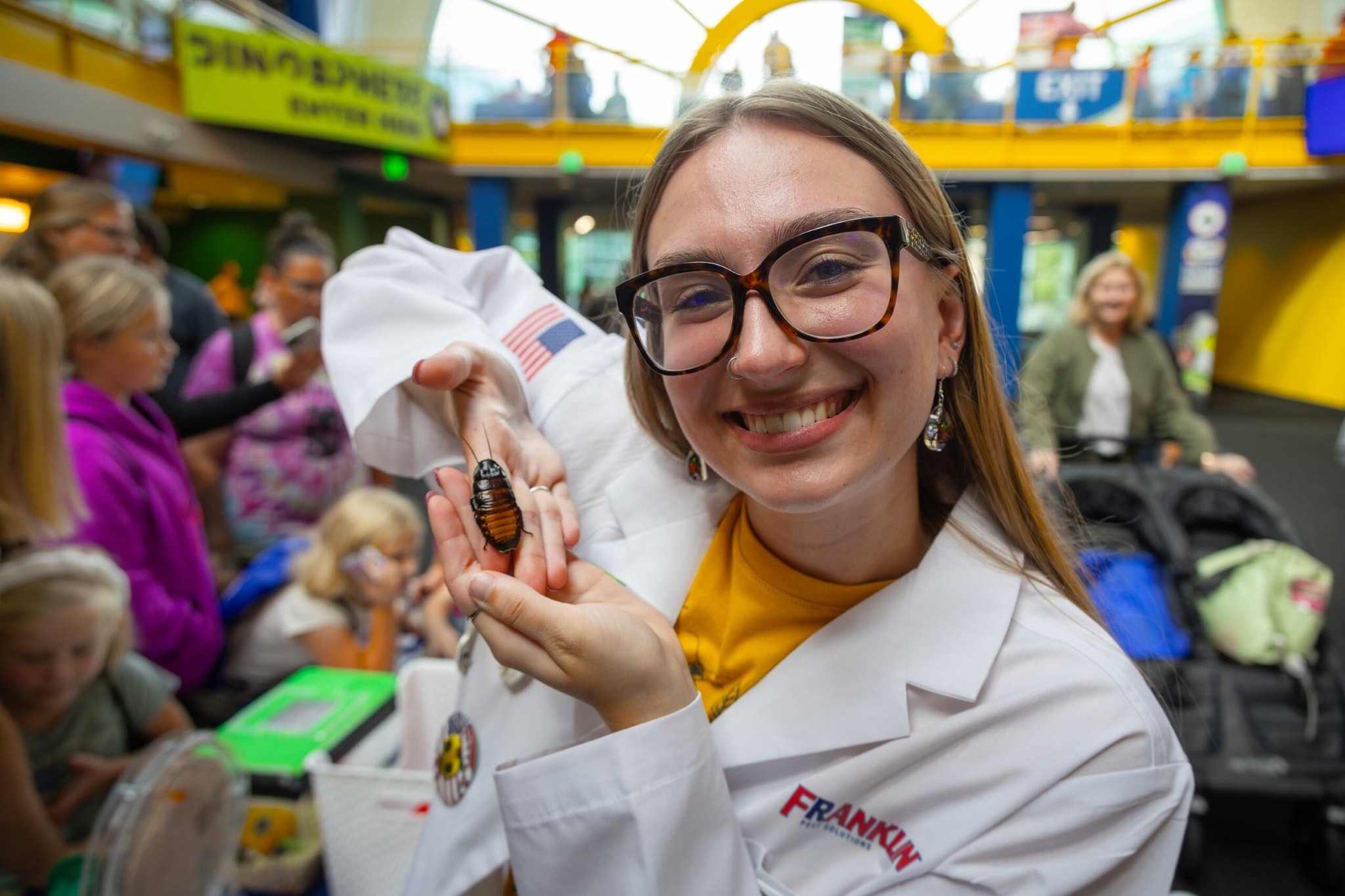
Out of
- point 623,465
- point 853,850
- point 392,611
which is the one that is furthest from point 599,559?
point 392,611

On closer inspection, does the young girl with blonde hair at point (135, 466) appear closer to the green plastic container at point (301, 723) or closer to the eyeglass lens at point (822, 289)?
the green plastic container at point (301, 723)

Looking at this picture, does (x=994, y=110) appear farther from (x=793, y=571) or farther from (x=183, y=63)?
(x=793, y=571)

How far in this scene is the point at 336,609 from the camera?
2.53m

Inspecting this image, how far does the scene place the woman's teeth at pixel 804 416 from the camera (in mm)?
893

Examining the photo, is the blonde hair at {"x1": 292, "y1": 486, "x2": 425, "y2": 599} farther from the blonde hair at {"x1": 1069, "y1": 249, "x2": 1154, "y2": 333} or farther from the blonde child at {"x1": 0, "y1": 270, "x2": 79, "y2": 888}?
the blonde hair at {"x1": 1069, "y1": 249, "x2": 1154, "y2": 333}

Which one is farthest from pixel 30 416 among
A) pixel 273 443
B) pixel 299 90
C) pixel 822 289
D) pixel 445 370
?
pixel 299 90

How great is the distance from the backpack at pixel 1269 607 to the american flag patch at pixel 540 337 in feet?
8.98

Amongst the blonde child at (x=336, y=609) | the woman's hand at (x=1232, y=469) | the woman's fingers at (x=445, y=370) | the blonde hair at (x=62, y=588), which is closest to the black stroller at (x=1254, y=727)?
the woman's hand at (x=1232, y=469)

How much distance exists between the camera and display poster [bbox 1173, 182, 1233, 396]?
10.9 m

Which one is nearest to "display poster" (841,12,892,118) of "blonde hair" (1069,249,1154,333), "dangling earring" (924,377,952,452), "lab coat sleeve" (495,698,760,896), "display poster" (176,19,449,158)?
"display poster" (176,19,449,158)

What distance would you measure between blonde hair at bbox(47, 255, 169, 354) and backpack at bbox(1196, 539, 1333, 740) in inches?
149

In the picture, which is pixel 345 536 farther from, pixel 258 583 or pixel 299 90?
pixel 299 90

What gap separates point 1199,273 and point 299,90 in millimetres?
12527

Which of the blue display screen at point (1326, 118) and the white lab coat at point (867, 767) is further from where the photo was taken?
the blue display screen at point (1326, 118)
